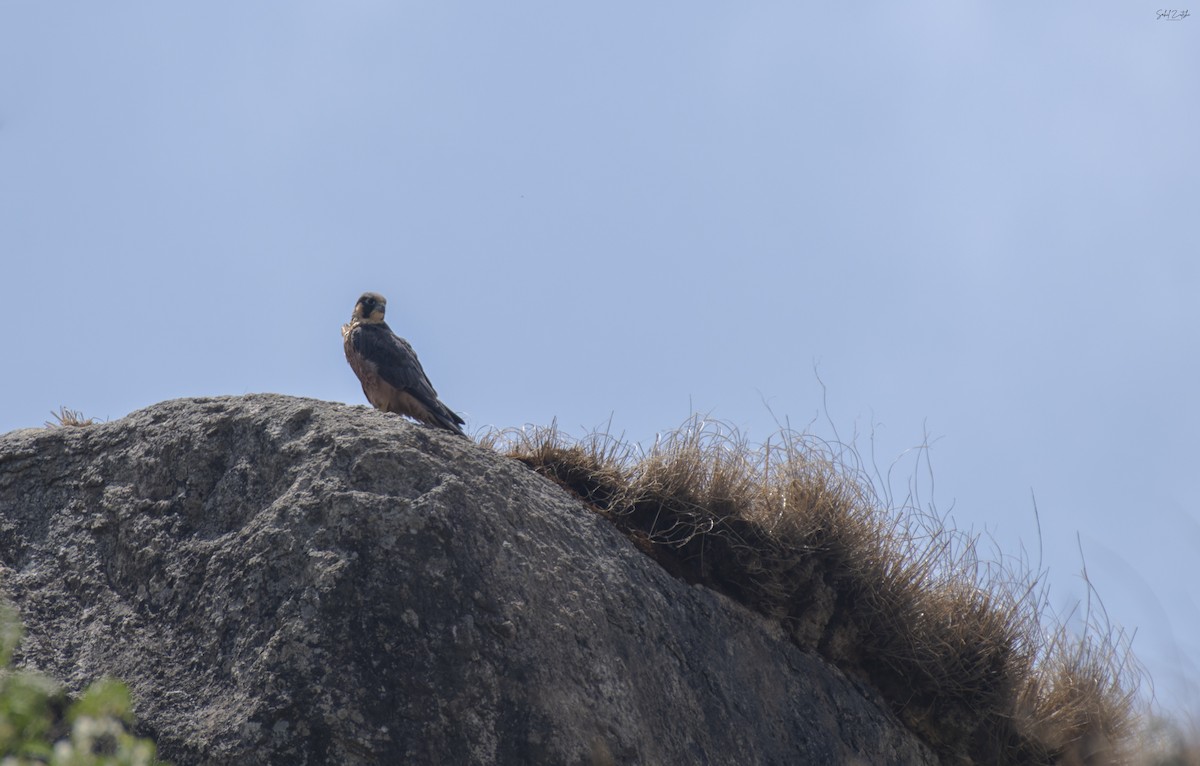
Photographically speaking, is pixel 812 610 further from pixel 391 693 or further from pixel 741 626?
pixel 391 693

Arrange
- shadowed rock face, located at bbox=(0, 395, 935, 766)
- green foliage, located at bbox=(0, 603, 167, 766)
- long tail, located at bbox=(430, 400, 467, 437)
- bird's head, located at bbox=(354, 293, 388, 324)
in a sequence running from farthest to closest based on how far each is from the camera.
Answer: bird's head, located at bbox=(354, 293, 388, 324) < long tail, located at bbox=(430, 400, 467, 437) < shadowed rock face, located at bbox=(0, 395, 935, 766) < green foliage, located at bbox=(0, 603, 167, 766)

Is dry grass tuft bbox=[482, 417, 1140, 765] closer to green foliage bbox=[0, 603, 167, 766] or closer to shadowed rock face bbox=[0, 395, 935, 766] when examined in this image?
shadowed rock face bbox=[0, 395, 935, 766]

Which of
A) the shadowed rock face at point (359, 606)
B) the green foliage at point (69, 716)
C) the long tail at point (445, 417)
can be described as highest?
the long tail at point (445, 417)

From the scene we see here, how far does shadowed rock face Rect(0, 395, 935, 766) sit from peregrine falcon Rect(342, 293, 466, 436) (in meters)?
1.65

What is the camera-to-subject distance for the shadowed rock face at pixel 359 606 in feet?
13.9

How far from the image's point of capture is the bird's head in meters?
7.81

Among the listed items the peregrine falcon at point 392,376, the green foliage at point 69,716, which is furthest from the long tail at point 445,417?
the green foliage at point 69,716

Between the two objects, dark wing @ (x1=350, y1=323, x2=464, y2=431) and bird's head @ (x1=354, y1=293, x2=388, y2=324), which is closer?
dark wing @ (x1=350, y1=323, x2=464, y2=431)

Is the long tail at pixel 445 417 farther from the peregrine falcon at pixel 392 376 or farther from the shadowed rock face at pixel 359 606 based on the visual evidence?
the shadowed rock face at pixel 359 606

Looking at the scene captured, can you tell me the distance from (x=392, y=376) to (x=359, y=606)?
2920mm

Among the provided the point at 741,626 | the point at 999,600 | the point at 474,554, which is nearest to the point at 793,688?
the point at 741,626

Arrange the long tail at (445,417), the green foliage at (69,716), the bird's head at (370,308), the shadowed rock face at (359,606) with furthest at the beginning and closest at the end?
1. the bird's head at (370,308)
2. the long tail at (445,417)
3. the shadowed rock face at (359,606)
4. the green foliage at (69,716)

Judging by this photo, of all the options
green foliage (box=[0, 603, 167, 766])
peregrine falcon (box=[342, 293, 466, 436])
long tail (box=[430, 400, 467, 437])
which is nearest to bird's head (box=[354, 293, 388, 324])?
peregrine falcon (box=[342, 293, 466, 436])

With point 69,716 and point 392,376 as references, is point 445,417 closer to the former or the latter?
point 392,376
